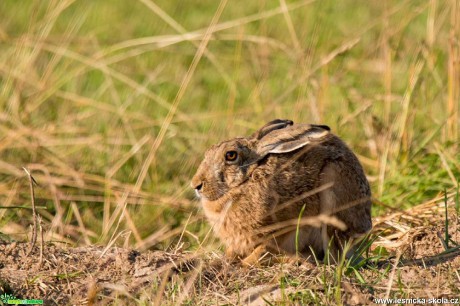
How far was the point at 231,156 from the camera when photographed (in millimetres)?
4824

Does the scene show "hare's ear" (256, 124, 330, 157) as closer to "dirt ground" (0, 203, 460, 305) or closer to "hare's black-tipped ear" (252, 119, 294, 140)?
"hare's black-tipped ear" (252, 119, 294, 140)

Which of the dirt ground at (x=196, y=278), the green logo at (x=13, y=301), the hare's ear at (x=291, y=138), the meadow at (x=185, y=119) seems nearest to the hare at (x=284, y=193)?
the hare's ear at (x=291, y=138)

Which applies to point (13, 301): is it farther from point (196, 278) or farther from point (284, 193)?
point (284, 193)

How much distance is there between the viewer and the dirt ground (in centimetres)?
386

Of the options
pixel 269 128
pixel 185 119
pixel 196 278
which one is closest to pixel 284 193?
pixel 269 128

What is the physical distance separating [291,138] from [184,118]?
2.48m

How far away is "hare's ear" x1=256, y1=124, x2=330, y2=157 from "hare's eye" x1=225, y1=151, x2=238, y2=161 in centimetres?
12

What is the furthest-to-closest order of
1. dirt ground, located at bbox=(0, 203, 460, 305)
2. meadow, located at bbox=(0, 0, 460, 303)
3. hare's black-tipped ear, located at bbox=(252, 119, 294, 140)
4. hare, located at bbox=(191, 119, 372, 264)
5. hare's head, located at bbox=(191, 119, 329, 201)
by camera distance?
meadow, located at bbox=(0, 0, 460, 303) → hare's black-tipped ear, located at bbox=(252, 119, 294, 140) → hare's head, located at bbox=(191, 119, 329, 201) → hare, located at bbox=(191, 119, 372, 264) → dirt ground, located at bbox=(0, 203, 460, 305)

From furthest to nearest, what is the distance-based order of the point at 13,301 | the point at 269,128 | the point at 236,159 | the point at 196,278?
the point at 269,128 < the point at 236,159 < the point at 196,278 < the point at 13,301

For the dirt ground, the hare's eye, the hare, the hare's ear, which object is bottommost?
the dirt ground

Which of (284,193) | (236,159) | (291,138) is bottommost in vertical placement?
(284,193)

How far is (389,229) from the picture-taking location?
5.32 metres

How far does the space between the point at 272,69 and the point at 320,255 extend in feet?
14.9

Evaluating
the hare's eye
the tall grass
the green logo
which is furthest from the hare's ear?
the green logo
